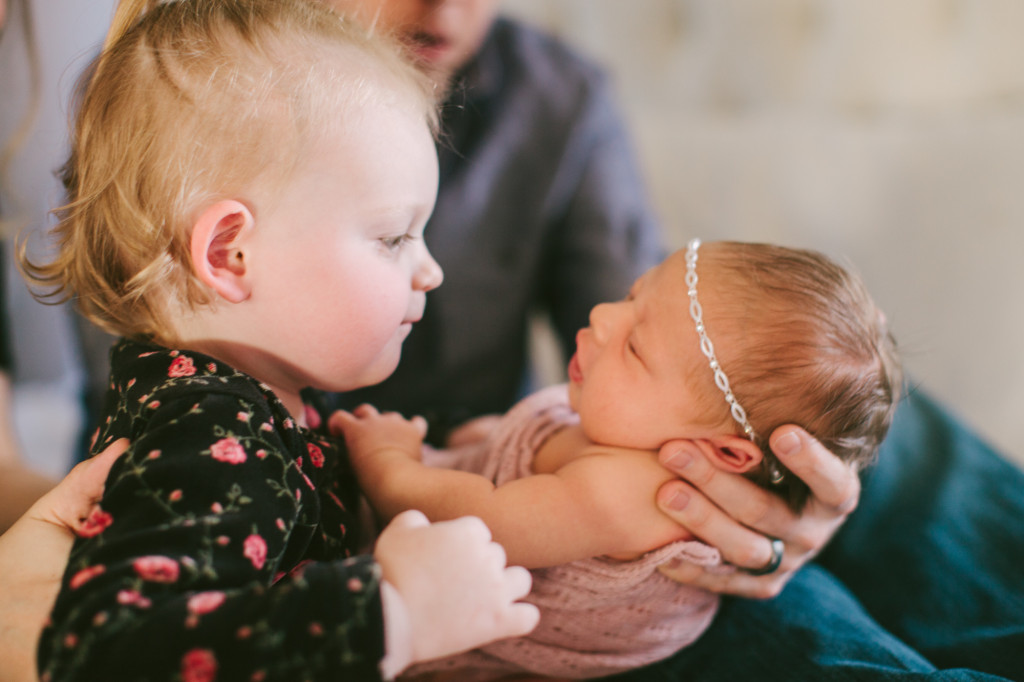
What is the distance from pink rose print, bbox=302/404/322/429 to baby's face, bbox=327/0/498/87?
487 mm

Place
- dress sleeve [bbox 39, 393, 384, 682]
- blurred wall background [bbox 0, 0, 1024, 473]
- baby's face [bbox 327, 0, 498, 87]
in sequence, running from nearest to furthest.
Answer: dress sleeve [bbox 39, 393, 384, 682] < baby's face [bbox 327, 0, 498, 87] < blurred wall background [bbox 0, 0, 1024, 473]

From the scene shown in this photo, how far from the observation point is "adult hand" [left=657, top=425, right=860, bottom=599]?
68 centimetres

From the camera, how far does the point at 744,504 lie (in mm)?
718

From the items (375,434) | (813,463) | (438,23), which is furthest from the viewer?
(438,23)

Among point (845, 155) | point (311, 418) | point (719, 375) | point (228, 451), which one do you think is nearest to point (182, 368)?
point (228, 451)

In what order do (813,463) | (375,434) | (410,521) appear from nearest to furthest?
(410,521)
(813,463)
(375,434)

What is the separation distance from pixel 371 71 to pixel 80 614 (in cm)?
52

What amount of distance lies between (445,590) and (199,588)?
179 mm

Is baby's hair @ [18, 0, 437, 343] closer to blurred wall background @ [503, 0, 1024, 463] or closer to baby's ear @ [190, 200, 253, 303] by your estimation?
baby's ear @ [190, 200, 253, 303]

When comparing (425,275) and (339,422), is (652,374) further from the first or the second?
(339,422)

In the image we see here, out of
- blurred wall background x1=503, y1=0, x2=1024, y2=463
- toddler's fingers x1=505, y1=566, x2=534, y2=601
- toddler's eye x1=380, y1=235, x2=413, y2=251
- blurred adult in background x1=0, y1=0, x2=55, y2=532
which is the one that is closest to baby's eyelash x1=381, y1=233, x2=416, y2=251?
toddler's eye x1=380, y1=235, x2=413, y2=251

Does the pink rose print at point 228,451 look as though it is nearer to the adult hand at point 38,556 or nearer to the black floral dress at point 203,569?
the black floral dress at point 203,569

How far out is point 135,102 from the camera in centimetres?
64

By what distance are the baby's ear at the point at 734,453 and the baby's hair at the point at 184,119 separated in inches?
18.5
